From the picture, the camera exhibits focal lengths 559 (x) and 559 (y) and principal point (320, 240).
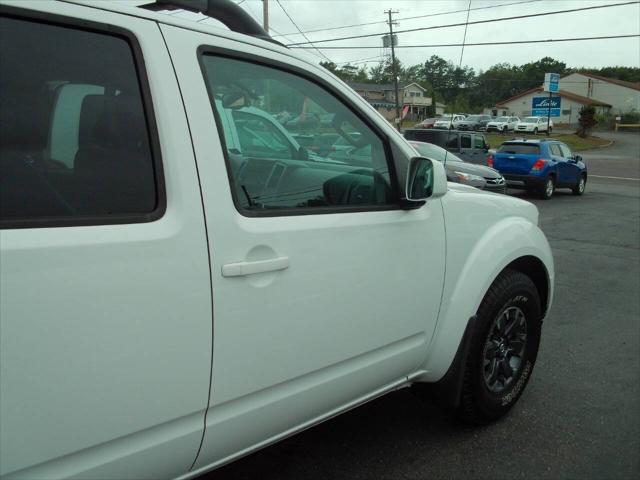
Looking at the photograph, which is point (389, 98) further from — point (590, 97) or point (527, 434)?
point (590, 97)

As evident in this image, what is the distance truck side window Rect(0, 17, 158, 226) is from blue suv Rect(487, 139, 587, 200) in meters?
15.4

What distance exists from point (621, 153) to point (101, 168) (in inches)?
1710

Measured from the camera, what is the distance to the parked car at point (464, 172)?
39.0 feet

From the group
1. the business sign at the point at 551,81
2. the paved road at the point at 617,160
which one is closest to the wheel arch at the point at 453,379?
the paved road at the point at 617,160

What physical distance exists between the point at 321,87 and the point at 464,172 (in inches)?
425

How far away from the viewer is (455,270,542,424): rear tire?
283 centimetres

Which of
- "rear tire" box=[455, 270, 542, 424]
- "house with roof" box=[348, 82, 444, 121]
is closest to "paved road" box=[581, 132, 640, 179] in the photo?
"house with roof" box=[348, 82, 444, 121]

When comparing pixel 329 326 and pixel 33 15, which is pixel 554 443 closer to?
pixel 329 326

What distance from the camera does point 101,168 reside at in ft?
5.20

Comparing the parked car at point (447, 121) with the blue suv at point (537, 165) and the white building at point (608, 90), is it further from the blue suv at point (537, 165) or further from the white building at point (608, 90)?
the white building at point (608, 90)

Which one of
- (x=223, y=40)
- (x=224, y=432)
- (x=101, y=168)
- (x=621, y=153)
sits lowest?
(x=621, y=153)

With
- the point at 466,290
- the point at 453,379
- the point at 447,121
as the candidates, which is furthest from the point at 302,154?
the point at 447,121

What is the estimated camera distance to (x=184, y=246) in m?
1.62

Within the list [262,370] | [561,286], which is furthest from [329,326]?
[561,286]
